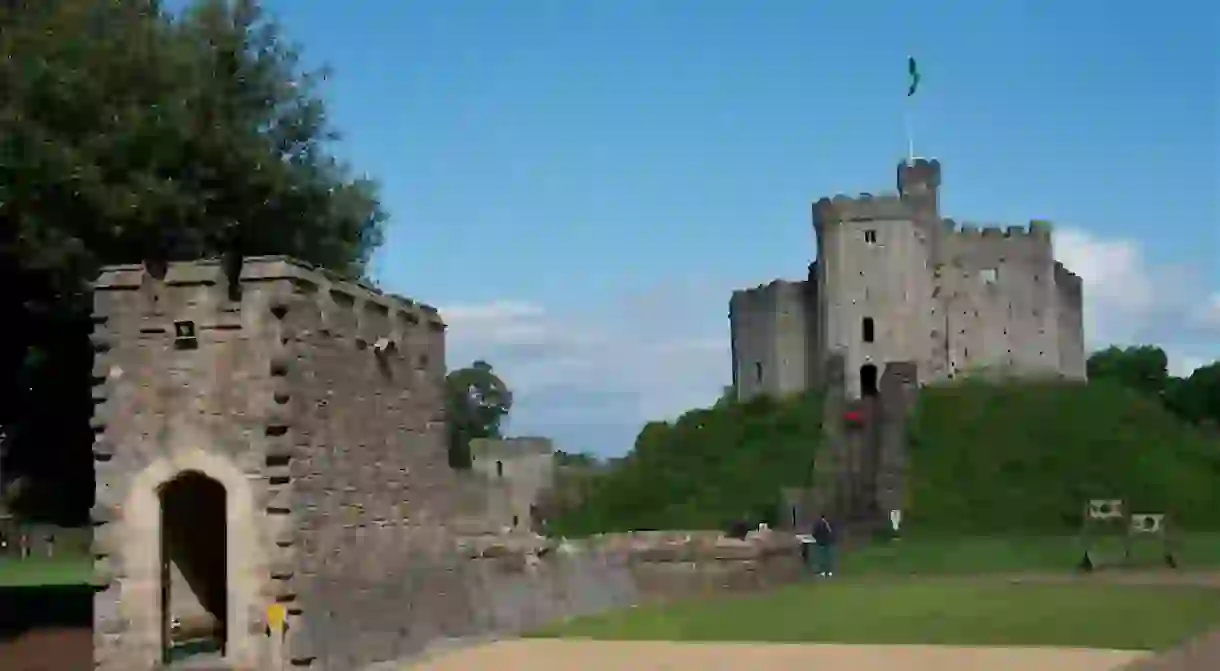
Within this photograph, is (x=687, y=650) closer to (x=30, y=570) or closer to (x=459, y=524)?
(x=459, y=524)

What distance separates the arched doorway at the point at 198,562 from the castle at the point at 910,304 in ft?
121

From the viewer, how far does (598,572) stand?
25.9 m

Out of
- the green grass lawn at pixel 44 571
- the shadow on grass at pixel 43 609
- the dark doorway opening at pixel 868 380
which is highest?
the dark doorway opening at pixel 868 380

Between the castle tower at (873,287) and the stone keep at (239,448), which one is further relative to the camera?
the castle tower at (873,287)

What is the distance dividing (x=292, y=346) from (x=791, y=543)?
15970mm

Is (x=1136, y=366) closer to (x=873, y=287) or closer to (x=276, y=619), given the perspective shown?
(x=873, y=287)

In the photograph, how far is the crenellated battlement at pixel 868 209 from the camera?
182 feet

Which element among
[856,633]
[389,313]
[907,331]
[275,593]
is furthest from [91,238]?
A: [907,331]

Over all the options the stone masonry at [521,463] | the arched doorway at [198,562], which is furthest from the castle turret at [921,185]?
the arched doorway at [198,562]

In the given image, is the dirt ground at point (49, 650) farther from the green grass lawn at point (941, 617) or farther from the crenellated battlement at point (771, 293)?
the crenellated battlement at point (771, 293)

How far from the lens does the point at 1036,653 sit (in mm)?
16203

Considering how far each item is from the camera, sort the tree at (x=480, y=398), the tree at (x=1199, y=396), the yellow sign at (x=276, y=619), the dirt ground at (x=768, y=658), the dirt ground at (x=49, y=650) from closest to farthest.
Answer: the dirt ground at (x=768, y=658), the yellow sign at (x=276, y=619), the dirt ground at (x=49, y=650), the tree at (x=1199, y=396), the tree at (x=480, y=398)

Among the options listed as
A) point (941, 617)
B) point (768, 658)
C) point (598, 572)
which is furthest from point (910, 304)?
point (768, 658)

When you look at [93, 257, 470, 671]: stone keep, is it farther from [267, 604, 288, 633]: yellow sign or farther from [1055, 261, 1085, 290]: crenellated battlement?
[1055, 261, 1085, 290]: crenellated battlement
